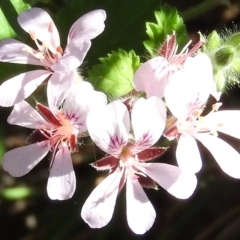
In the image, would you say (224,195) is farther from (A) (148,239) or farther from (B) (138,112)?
(B) (138,112)

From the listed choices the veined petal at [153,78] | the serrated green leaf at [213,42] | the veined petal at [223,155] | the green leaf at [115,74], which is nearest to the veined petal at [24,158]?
the green leaf at [115,74]

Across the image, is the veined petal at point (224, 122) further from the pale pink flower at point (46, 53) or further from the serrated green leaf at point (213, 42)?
the pale pink flower at point (46, 53)

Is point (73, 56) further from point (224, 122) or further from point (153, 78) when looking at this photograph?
point (224, 122)

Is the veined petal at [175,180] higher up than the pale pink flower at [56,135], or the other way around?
the pale pink flower at [56,135]

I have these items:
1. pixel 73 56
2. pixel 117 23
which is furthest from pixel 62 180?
pixel 117 23

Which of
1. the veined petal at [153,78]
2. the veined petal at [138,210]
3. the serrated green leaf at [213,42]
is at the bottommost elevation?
the veined petal at [138,210]

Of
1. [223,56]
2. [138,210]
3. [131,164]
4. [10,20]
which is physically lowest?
[138,210]

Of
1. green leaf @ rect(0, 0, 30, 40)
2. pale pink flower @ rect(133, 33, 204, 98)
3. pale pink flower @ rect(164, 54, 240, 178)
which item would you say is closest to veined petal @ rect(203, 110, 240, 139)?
pale pink flower @ rect(164, 54, 240, 178)
